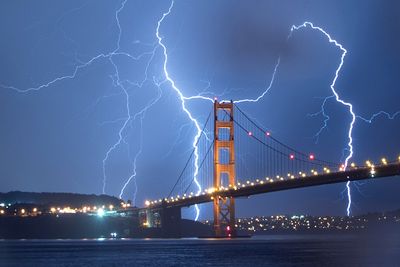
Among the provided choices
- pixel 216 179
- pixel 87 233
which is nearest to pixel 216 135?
pixel 216 179

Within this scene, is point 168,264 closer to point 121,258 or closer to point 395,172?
point 121,258

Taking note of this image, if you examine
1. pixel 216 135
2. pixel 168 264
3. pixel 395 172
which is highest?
pixel 216 135

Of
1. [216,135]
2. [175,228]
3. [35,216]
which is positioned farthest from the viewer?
[35,216]

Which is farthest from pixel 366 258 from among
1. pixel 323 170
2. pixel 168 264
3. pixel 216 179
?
pixel 216 179

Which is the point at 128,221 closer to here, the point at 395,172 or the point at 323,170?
the point at 323,170

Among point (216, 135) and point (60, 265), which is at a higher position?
point (216, 135)

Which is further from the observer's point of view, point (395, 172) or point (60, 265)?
point (395, 172)

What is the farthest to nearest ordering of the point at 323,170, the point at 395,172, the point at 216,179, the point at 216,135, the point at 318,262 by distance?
the point at 216,135
the point at 216,179
the point at 323,170
the point at 395,172
the point at 318,262
